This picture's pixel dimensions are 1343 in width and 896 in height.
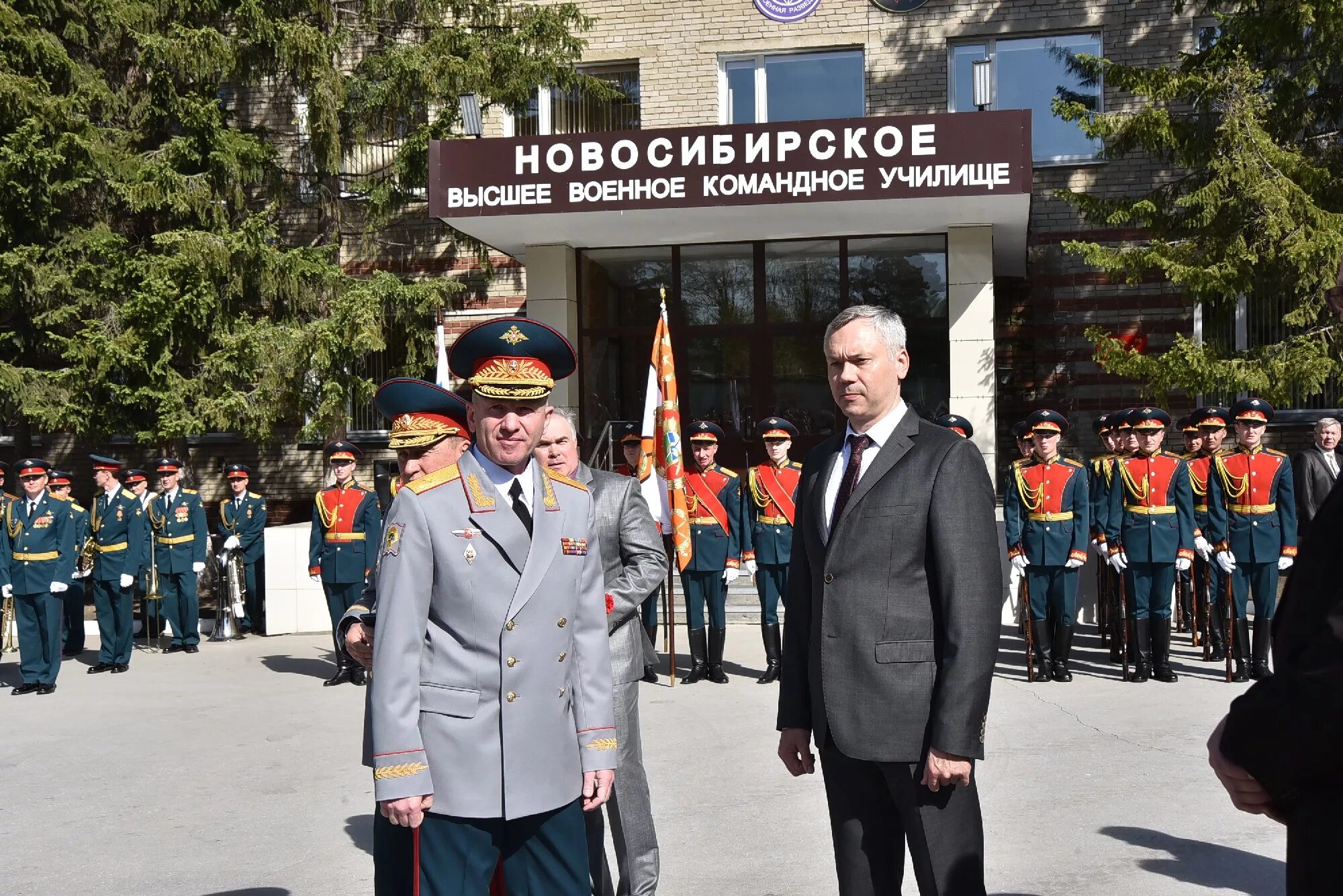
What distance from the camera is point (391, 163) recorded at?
57.4 feet

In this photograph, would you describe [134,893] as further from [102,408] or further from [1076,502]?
[102,408]

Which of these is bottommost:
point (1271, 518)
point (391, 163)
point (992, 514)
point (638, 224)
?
point (1271, 518)

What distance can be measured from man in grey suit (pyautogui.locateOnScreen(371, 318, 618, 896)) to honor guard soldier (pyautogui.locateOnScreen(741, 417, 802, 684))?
7.33 metres

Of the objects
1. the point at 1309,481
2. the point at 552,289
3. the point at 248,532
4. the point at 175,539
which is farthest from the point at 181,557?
the point at 1309,481

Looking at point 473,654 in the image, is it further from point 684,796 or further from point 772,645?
point 772,645

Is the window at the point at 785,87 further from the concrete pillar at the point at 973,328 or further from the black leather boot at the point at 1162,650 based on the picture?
the black leather boot at the point at 1162,650

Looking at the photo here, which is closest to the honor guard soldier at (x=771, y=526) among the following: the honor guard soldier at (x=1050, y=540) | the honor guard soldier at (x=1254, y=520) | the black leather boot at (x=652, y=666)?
the black leather boot at (x=652, y=666)

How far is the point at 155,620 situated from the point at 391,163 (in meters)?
6.97

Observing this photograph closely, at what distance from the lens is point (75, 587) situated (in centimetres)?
1249

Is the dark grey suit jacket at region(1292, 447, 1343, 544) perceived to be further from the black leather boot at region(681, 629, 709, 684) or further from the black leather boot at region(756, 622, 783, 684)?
the black leather boot at region(681, 629, 709, 684)

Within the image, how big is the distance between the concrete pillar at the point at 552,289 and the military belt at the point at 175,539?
4.82m

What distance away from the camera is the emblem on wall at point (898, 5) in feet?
60.3

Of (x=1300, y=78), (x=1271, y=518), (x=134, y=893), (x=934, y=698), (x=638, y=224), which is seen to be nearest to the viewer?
(x=934, y=698)

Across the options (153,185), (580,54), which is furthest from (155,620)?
(580,54)
